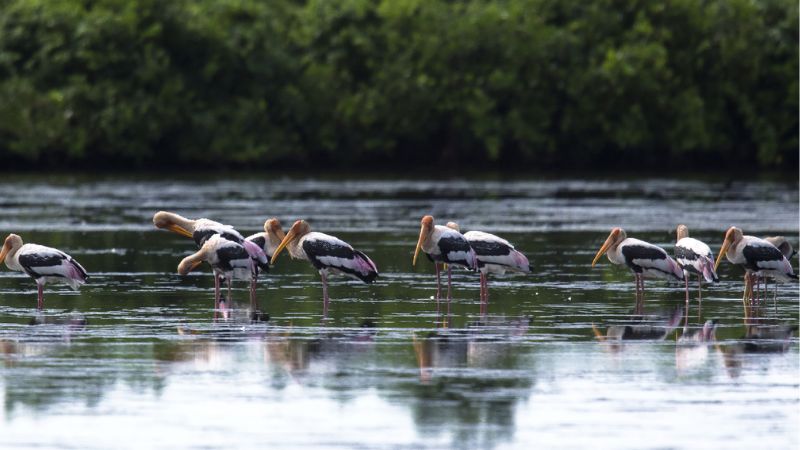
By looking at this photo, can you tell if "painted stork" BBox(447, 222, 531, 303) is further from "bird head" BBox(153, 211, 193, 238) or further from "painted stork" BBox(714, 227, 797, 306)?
"bird head" BBox(153, 211, 193, 238)

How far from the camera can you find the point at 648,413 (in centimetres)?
1225

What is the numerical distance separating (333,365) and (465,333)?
95.1 inches

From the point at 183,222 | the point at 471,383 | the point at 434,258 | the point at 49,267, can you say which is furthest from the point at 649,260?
the point at 471,383

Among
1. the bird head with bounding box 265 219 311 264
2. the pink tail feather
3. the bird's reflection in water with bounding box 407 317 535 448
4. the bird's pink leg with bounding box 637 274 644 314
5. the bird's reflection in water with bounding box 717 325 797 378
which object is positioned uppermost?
the bird head with bounding box 265 219 311 264

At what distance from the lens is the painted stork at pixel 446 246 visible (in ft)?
63.7

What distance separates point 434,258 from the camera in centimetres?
1975

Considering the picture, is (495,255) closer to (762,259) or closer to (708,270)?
(708,270)

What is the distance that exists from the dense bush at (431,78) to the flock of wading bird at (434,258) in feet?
167

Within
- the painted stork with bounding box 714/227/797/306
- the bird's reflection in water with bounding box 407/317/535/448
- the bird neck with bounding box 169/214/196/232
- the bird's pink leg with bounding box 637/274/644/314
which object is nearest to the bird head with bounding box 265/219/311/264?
the bird neck with bounding box 169/214/196/232

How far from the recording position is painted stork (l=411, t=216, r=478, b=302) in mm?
19406

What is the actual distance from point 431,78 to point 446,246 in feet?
186

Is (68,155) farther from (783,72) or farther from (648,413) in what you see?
(648,413)

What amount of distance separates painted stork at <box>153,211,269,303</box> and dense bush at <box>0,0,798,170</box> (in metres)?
48.5

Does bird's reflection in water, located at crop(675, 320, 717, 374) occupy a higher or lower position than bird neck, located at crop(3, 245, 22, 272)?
lower
